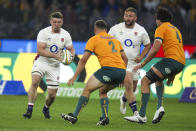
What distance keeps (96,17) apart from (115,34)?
9600 mm

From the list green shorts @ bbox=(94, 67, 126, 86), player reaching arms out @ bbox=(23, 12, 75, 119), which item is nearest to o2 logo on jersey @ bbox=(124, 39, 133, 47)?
player reaching arms out @ bbox=(23, 12, 75, 119)

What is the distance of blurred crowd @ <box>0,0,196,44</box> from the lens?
22.6m

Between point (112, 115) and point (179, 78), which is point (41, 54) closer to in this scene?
point (112, 115)

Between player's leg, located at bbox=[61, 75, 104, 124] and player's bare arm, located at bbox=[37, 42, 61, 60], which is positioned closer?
player's leg, located at bbox=[61, 75, 104, 124]

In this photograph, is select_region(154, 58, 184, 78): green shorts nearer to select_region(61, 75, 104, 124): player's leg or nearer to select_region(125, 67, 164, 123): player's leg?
select_region(125, 67, 164, 123): player's leg

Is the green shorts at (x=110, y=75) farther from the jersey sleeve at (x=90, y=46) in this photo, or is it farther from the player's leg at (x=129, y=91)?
the player's leg at (x=129, y=91)

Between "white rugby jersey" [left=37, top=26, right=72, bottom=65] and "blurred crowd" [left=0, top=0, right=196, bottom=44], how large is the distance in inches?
393

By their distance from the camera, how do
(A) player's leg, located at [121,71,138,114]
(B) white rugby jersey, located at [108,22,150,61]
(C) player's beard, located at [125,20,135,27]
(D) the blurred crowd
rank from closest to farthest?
1. (A) player's leg, located at [121,71,138,114]
2. (C) player's beard, located at [125,20,135,27]
3. (B) white rugby jersey, located at [108,22,150,61]
4. (D) the blurred crowd

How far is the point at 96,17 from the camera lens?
75.5ft

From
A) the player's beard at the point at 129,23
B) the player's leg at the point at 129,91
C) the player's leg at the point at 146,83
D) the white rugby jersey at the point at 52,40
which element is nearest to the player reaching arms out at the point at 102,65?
the player's leg at the point at 146,83

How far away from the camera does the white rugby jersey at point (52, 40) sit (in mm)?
12289

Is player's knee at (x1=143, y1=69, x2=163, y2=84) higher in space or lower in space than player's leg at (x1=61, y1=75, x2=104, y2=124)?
higher

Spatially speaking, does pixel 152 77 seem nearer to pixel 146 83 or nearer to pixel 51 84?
pixel 146 83

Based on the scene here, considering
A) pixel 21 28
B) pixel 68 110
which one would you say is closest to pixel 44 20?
pixel 21 28
